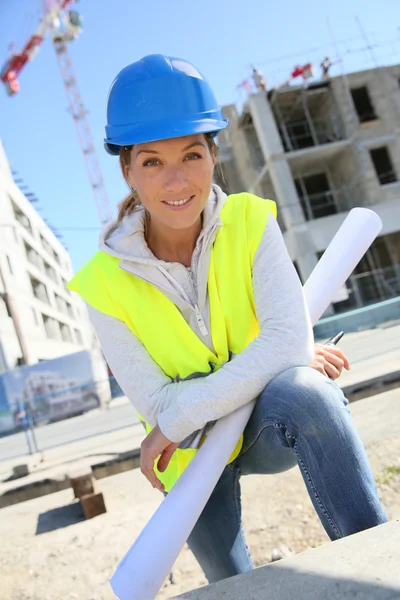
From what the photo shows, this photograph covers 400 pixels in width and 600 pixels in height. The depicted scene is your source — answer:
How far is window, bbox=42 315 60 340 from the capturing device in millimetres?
35603

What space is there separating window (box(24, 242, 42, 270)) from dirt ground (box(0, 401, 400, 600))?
3404cm

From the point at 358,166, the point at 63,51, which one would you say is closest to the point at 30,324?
the point at 358,166

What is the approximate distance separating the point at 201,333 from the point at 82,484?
2663mm

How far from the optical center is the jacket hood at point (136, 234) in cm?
172

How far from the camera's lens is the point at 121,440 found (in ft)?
21.6

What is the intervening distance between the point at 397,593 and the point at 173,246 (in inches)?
49.2

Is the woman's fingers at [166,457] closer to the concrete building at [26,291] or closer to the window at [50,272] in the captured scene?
the concrete building at [26,291]

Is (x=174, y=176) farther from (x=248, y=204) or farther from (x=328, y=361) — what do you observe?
(x=328, y=361)

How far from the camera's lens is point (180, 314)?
167 cm

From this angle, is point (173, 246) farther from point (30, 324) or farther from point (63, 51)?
point (63, 51)

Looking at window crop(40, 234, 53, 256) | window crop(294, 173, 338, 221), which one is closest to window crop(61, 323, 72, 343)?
window crop(40, 234, 53, 256)

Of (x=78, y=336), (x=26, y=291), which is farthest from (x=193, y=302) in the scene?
(x=78, y=336)

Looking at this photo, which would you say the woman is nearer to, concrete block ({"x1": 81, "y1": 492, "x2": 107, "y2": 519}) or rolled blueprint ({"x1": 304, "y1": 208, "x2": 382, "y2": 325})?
rolled blueprint ({"x1": 304, "y1": 208, "x2": 382, "y2": 325})

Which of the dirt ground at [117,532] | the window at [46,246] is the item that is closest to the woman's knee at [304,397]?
the dirt ground at [117,532]
